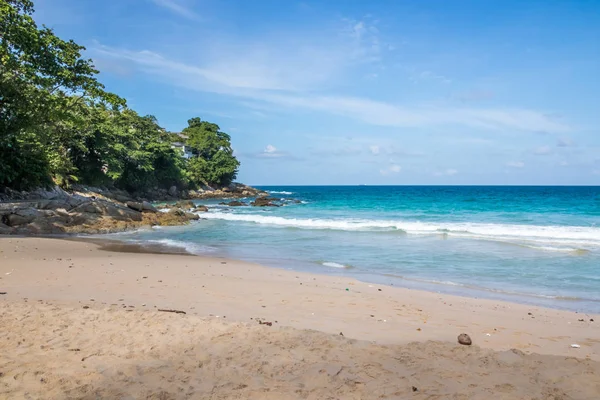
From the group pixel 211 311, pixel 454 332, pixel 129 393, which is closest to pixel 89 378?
pixel 129 393

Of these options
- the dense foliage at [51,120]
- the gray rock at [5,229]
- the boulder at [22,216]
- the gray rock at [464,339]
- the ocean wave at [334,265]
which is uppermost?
the dense foliage at [51,120]

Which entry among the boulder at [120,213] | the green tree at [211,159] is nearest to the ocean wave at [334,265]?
the boulder at [120,213]

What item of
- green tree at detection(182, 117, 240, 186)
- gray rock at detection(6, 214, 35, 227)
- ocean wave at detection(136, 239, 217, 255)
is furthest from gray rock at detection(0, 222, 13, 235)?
green tree at detection(182, 117, 240, 186)

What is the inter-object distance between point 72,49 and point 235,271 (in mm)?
14754

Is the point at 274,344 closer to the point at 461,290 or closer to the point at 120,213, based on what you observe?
the point at 461,290

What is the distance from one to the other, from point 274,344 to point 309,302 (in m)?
2.59

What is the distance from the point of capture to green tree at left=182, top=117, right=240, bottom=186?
66875 mm

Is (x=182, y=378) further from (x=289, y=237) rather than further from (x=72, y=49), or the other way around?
(x=72, y=49)

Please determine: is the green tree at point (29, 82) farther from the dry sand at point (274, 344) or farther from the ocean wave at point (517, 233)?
the ocean wave at point (517, 233)

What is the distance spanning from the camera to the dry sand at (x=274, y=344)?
3.78 meters

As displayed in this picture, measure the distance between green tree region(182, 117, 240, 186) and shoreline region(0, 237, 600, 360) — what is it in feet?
171

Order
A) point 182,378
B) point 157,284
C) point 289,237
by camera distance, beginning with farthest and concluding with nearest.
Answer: point 289,237, point 157,284, point 182,378

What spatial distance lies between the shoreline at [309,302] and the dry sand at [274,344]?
4cm

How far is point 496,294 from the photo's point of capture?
362 inches
